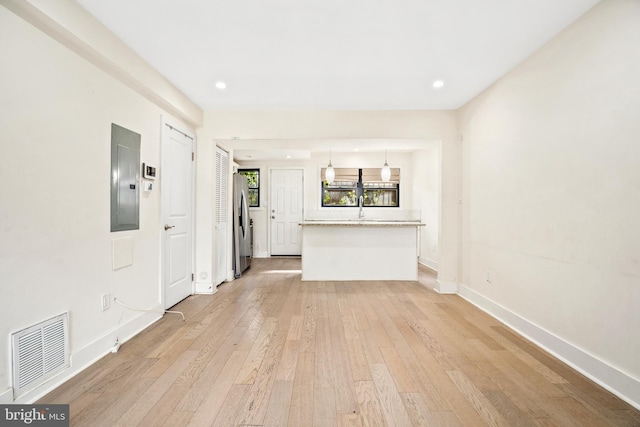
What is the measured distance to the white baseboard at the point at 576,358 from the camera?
1692 millimetres

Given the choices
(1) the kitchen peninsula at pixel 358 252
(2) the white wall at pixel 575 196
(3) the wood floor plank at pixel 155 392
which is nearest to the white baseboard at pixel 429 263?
(1) the kitchen peninsula at pixel 358 252

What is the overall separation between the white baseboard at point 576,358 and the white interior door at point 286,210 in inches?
184

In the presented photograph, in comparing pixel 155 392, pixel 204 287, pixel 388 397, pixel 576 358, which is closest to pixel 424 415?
pixel 388 397

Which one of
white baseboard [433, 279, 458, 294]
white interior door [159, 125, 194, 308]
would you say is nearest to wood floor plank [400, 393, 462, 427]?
white baseboard [433, 279, 458, 294]

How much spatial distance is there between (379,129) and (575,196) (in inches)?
93.3

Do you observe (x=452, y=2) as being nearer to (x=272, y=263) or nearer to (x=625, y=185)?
(x=625, y=185)

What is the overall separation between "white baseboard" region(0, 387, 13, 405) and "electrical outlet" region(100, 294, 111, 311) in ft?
2.36

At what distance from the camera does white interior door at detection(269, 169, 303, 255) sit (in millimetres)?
6961

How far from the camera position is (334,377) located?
189 cm

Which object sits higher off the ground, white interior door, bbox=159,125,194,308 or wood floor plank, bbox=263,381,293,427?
white interior door, bbox=159,125,194,308

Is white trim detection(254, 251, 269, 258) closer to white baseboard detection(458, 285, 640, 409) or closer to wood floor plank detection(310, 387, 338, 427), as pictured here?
white baseboard detection(458, 285, 640, 409)

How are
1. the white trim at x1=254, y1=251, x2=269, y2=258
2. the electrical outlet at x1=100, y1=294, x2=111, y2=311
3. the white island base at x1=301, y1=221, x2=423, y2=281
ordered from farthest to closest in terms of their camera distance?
the white trim at x1=254, y1=251, x2=269, y2=258
the white island base at x1=301, y1=221, x2=423, y2=281
the electrical outlet at x1=100, y1=294, x2=111, y2=311

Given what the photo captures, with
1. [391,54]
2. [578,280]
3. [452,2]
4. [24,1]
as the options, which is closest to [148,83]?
[24,1]

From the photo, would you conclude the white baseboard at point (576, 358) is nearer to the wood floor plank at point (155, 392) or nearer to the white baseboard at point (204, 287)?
the wood floor plank at point (155, 392)
